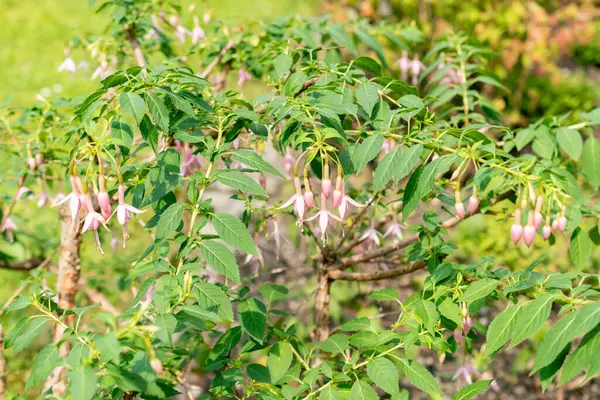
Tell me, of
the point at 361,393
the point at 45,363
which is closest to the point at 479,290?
the point at 361,393

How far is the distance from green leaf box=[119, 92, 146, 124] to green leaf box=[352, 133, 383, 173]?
1.49 feet

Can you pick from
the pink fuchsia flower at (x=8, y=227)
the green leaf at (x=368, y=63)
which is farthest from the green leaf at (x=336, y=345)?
the pink fuchsia flower at (x=8, y=227)

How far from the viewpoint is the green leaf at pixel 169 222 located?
1.20 metres

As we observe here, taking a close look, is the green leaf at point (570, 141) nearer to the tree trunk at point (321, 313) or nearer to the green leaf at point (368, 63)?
the green leaf at point (368, 63)

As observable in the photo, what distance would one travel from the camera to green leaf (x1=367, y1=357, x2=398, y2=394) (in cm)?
129

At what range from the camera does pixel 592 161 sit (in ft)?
5.88

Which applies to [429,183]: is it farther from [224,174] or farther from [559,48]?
[559,48]

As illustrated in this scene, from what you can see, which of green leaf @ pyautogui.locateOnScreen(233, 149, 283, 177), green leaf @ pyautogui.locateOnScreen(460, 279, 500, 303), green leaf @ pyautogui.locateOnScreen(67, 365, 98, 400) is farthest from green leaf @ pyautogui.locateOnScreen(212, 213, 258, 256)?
green leaf @ pyautogui.locateOnScreen(460, 279, 500, 303)

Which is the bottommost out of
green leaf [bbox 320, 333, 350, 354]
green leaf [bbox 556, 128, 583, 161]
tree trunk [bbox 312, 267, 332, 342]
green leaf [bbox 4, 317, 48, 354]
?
tree trunk [bbox 312, 267, 332, 342]

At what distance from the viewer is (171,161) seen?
132cm

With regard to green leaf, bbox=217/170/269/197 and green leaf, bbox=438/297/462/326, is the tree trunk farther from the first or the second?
green leaf, bbox=217/170/269/197

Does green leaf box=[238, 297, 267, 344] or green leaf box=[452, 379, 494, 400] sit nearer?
green leaf box=[452, 379, 494, 400]

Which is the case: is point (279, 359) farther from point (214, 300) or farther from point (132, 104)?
point (132, 104)

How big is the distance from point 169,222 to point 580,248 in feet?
3.74
